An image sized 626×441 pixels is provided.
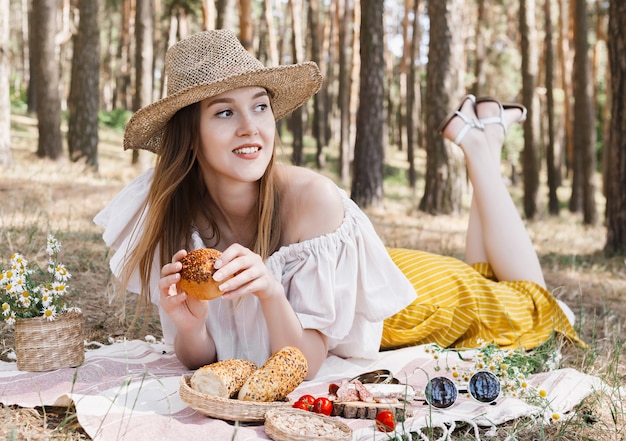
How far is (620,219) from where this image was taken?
620 centimetres

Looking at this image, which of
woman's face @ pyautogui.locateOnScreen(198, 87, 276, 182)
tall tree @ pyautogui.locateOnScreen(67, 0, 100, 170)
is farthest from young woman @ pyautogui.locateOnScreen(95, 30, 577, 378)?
tall tree @ pyautogui.locateOnScreen(67, 0, 100, 170)

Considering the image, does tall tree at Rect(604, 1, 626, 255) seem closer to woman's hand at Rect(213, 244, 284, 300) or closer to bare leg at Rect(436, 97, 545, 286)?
bare leg at Rect(436, 97, 545, 286)

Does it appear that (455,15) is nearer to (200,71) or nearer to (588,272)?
(588,272)

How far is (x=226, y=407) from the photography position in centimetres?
217

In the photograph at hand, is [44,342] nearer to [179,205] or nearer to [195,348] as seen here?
[195,348]

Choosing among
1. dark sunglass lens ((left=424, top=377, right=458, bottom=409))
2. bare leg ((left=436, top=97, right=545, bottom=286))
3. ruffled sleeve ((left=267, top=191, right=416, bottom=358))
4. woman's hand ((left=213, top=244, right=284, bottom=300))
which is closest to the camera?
woman's hand ((left=213, top=244, right=284, bottom=300))

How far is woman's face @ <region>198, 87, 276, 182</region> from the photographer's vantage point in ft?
8.55

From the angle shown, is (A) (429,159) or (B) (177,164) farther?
(A) (429,159)

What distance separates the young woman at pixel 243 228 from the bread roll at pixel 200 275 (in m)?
0.04

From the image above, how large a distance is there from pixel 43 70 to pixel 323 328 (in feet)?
27.2

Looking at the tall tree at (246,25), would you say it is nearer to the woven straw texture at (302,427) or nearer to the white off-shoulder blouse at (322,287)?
the white off-shoulder blouse at (322,287)

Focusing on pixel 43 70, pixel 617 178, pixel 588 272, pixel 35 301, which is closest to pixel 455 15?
pixel 617 178

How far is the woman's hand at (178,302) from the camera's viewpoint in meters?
2.41

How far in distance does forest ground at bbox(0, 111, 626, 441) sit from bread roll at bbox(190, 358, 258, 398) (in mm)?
382
